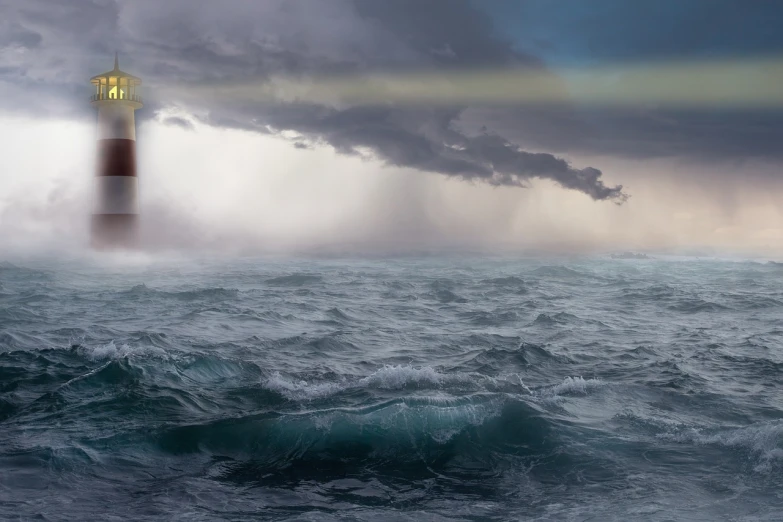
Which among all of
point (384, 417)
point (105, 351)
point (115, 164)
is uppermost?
point (115, 164)

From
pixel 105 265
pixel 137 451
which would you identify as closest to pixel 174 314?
pixel 137 451

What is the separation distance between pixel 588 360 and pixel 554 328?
383cm

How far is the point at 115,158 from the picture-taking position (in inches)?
1256

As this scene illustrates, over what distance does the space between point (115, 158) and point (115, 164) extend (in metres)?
0.30

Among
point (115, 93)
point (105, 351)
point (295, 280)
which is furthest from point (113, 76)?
point (105, 351)

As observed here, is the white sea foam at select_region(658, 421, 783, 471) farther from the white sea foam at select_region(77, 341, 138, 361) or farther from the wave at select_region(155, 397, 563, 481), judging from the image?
the white sea foam at select_region(77, 341, 138, 361)

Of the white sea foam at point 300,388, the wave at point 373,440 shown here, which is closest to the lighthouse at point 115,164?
the white sea foam at point 300,388

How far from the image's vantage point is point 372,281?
30.2 metres

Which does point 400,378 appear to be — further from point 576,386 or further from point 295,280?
point 295,280

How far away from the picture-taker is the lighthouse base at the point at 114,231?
3133cm

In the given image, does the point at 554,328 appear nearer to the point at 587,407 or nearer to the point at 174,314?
the point at 587,407

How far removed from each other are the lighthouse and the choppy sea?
1370 centimetres

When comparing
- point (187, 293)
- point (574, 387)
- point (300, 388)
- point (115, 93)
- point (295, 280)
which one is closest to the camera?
point (300, 388)

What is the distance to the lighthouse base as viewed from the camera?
103ft
